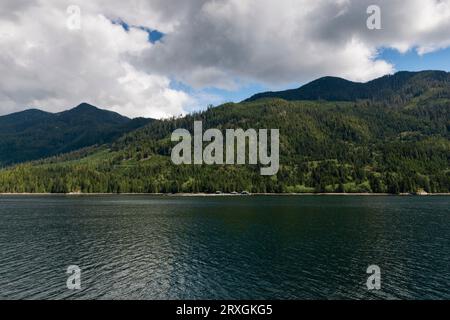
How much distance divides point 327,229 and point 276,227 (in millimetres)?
16344

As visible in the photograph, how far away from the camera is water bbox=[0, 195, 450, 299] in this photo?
51.6 m

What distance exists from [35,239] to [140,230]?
97.4 ft

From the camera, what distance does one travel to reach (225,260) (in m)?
70.2

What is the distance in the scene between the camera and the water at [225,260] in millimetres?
51625

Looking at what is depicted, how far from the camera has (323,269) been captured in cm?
6284

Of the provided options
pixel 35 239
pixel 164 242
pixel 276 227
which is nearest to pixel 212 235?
pixel 164 242

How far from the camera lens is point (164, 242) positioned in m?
89.8

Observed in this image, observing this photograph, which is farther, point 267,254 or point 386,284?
point 267,254
